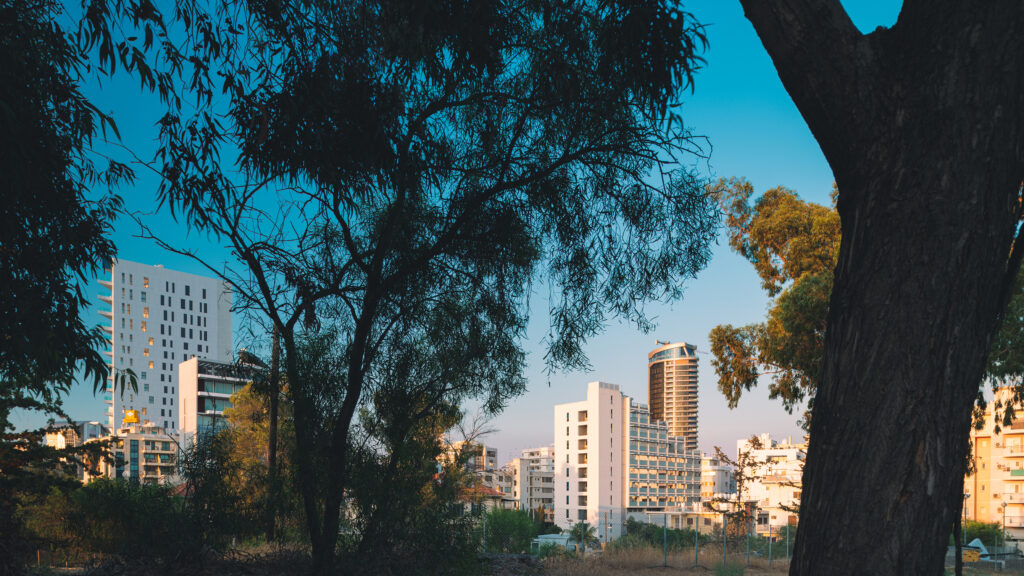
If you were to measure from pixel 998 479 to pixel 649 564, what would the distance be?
5790 cm

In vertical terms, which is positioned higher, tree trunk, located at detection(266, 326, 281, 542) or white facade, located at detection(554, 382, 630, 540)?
tree trunk, located at detection(266, 326, 281, 542)

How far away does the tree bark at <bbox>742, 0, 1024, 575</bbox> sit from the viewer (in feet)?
6.01

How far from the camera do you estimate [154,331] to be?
97.6 meters

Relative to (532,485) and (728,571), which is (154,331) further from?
(728,571)

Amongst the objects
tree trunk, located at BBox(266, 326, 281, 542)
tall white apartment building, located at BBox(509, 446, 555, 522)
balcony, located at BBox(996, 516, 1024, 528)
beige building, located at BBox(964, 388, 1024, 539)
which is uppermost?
tree trunk, located at BBox(266, 326, 281, 542)

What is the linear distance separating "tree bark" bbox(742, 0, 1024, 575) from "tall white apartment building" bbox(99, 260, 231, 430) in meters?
98.9

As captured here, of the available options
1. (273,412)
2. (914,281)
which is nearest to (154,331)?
(273,412)

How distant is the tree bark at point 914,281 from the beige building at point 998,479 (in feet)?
223

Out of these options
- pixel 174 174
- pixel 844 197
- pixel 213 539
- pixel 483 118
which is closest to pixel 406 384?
pixel 213 539

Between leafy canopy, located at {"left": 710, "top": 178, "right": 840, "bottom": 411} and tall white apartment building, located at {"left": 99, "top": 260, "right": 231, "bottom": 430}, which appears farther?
tall white apartment building, located at {"left": 99, "top": 260, "right": 231, "bottom": 430}

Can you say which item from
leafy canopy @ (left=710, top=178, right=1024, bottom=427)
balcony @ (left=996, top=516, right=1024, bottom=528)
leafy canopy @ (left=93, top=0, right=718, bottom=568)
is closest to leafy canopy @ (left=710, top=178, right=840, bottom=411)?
leafy canopy @ (left=710, top=178, right=1024, bottom=427)

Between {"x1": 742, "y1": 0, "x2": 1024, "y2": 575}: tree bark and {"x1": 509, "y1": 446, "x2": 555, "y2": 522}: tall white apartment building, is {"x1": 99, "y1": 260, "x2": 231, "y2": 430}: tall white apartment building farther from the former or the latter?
{"x1": 742, "y1": 0, "x2": 1024, "y2": 575}: tree bark

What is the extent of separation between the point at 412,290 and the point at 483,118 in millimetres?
1980

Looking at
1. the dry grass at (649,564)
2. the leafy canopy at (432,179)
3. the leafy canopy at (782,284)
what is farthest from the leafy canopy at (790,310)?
the leafy canopy at (432,179)
